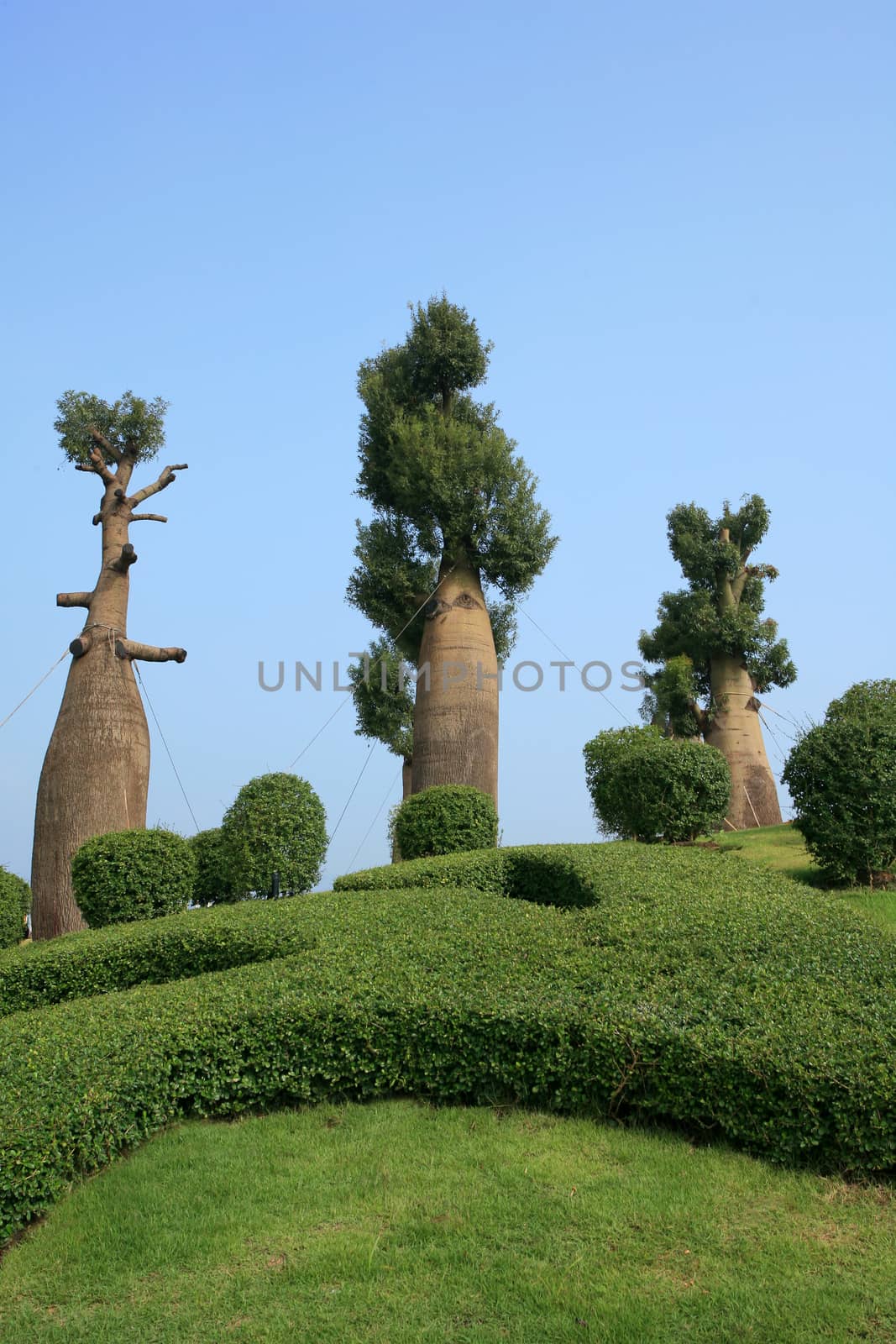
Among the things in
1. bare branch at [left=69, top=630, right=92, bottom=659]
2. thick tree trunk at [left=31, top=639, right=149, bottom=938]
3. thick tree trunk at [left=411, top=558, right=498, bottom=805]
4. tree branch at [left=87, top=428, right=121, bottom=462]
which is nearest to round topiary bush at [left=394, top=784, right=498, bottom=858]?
thick tree trunk at [left=411, top=558, right=498, bottom=805]

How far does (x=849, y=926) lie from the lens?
7762mm


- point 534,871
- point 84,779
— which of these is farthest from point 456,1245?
point 84,779

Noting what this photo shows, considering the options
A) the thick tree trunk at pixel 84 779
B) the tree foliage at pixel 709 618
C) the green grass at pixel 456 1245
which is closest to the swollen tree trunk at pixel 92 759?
the thick tree trunk at pixel 84 779

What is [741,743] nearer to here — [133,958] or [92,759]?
[92,759]

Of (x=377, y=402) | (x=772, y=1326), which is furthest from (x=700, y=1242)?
(x=377, y=402)

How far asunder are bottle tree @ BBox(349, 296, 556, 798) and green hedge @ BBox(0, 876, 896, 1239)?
7.91 meters

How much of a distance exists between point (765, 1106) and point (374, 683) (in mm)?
15529

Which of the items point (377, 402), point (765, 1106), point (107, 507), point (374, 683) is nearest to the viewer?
point (765, 1106)

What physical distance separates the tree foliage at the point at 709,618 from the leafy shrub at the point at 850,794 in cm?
929

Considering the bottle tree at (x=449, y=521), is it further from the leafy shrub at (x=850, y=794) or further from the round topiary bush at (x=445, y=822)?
the leafy shrub at (x=850, y=794)

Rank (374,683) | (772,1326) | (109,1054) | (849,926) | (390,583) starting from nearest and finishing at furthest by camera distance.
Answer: (772,1326), (109,1054), (849,926), (390,583), (374,683)

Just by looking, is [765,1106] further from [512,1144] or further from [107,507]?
[107,507]

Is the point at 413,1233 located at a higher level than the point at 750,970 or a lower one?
lower

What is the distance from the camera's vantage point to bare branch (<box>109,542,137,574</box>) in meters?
14.9
